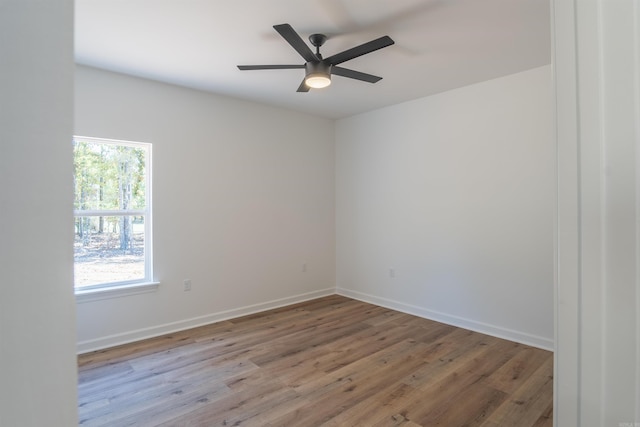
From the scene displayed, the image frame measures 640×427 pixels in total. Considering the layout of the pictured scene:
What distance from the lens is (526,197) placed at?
10.5 ft

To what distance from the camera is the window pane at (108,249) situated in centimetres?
315

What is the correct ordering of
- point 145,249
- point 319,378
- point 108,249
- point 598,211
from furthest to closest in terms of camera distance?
point 145,249
point 108,249
point 319,378
point 598,211

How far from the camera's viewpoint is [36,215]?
1.15 feet

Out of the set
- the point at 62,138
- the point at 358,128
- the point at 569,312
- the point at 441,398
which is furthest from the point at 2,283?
the point at 358,128

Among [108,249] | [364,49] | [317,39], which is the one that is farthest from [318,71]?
[108,249]

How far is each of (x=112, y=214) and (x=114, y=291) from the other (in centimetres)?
77

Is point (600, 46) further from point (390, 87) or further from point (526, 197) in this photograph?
point (390, 87)

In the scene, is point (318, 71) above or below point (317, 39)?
below

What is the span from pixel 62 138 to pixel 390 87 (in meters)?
3.68

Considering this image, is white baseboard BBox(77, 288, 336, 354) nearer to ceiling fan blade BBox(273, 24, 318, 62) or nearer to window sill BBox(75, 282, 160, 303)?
window sill BBox(75, 282, 160, 303)

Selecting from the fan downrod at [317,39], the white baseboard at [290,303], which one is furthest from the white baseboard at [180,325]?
the fan downrod at [317,39]

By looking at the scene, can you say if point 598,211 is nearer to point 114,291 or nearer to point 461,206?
point 461,206

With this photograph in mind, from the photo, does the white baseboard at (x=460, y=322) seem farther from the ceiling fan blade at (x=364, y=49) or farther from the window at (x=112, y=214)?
the ceiling fan blade at (x=364, y=49)

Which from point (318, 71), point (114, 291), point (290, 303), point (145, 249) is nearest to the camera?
point (318, 71)
